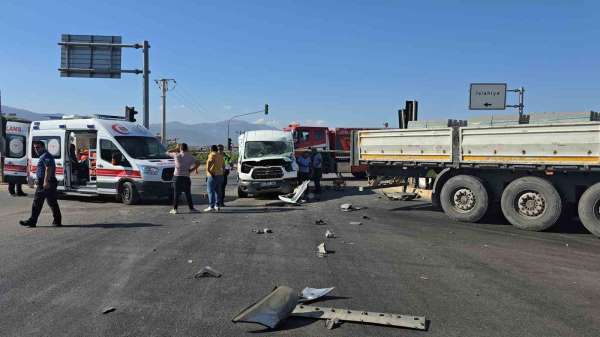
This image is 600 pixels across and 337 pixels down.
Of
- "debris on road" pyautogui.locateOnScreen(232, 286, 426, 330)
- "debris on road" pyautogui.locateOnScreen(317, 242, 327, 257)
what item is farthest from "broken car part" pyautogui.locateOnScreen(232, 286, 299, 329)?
"debris on road" pyautogui.locateOnScreen(317, 242, 327, 257)

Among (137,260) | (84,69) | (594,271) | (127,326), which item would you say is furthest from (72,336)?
(84,69)

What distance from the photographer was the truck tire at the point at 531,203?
9.27 meters

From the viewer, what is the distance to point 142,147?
557 inches

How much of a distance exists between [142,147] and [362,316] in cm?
1118

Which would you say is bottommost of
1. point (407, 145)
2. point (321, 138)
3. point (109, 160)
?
point (109, 160)

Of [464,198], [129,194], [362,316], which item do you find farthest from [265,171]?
[362,316]

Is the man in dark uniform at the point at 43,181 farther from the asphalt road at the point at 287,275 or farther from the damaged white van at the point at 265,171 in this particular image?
the damaged white van at the point at 265,171

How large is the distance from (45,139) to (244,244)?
9.90m

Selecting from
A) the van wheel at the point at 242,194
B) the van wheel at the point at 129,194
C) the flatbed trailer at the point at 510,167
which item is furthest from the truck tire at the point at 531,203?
the van wheel at the point at 129,194

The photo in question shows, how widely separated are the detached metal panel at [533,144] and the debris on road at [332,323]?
686 centimetres

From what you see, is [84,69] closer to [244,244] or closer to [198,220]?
[198,220]

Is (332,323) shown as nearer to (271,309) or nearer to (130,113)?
(271,309)

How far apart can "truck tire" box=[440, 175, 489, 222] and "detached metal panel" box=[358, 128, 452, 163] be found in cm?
59

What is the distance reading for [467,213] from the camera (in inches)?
421
